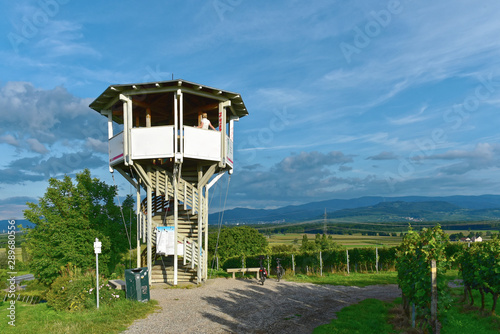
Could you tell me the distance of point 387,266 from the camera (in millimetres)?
25609

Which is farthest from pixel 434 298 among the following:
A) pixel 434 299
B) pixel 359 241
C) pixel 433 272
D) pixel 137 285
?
pixel 359 241

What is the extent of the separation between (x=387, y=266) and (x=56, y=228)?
20.6m

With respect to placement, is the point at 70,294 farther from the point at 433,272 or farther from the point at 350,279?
the point at 350,279

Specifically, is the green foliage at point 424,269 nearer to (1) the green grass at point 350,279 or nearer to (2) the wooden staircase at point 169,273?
(1) the green grass at point 350,279

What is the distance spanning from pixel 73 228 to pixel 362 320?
15.5 m

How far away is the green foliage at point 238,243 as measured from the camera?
4169 centimetres

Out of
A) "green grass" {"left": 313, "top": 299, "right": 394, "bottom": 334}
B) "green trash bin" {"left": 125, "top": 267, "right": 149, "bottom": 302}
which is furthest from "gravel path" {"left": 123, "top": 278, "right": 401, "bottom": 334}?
"green trash bin" {"left": 125, "top": 267, "right": 149, "bottom": 302}

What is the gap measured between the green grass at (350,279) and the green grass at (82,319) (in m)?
10.0

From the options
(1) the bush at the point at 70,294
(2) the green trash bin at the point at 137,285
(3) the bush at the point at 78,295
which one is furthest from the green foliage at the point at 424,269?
(1) the bush at the point at 70,294

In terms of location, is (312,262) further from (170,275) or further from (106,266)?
(106,266)

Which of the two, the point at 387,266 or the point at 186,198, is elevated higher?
the point at 186,198

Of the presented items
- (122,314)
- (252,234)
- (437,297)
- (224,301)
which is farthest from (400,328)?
(252,234)

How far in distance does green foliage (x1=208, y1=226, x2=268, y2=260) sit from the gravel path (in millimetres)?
22773

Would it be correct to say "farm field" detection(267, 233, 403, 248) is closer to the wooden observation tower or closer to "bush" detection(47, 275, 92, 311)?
the wooden observation tower
